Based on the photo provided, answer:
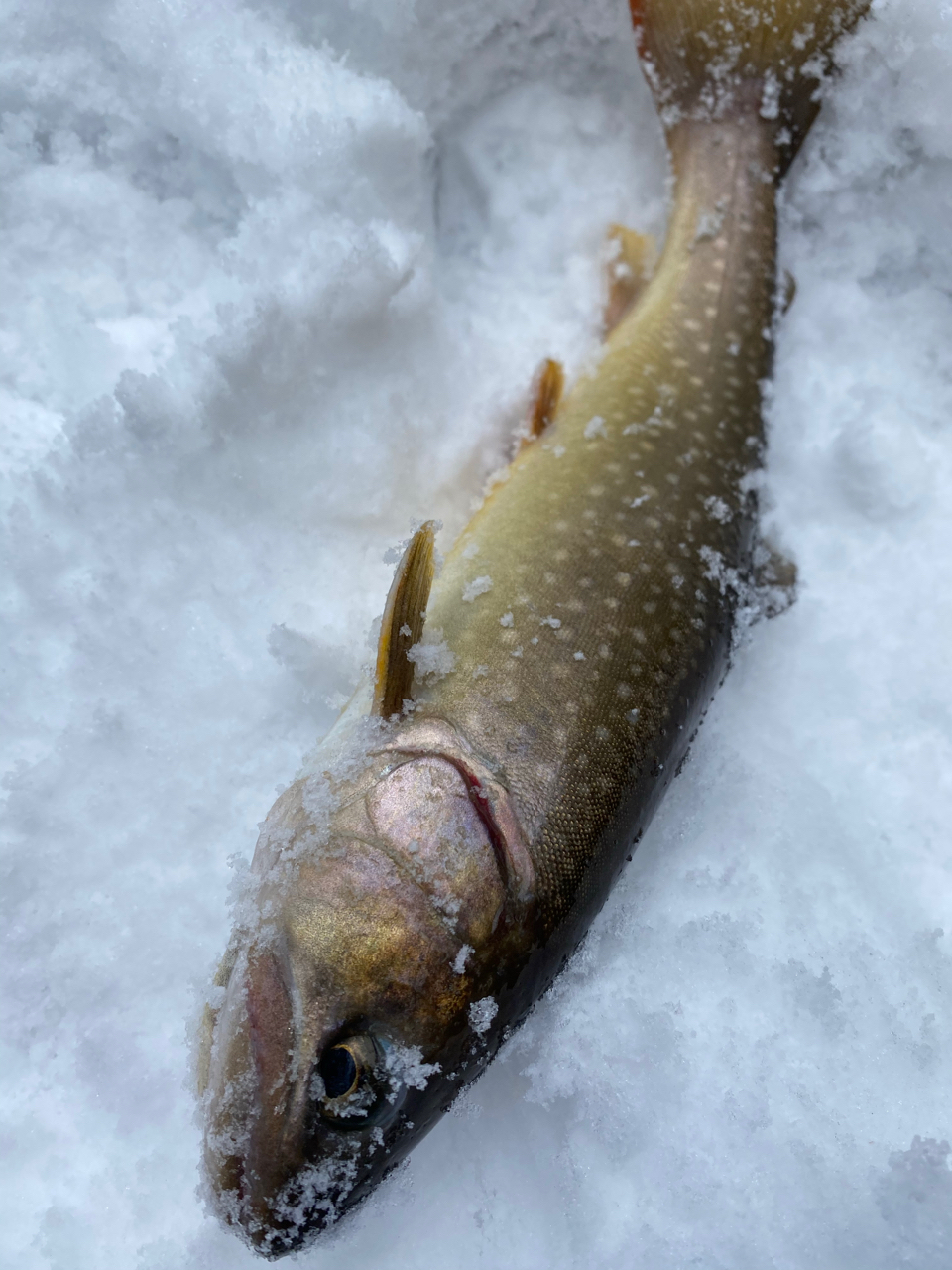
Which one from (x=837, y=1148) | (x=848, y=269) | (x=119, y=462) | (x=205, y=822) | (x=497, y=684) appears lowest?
(x=205, y=822)

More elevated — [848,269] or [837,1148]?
[848,269]

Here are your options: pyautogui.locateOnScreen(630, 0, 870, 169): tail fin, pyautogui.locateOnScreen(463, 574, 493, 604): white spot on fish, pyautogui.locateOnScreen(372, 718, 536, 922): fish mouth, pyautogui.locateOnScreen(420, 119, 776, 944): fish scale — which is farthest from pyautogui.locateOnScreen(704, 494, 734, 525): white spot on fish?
pyautogui.locateOnScreen(630, 0, 870, 169): tail fin

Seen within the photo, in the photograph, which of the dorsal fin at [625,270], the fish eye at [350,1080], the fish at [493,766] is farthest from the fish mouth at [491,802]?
the dorsal fin at [625,270]

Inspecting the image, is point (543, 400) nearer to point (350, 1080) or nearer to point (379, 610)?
point (379, 610)

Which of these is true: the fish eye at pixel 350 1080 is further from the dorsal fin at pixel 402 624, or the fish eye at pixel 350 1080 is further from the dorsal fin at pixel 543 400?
the dorsal fin at pixel 543 400

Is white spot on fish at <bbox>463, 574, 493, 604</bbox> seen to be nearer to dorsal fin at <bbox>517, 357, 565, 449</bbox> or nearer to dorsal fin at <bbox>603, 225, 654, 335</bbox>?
dorsal fin at <bbox>517, 357, 565, 449</bbox>

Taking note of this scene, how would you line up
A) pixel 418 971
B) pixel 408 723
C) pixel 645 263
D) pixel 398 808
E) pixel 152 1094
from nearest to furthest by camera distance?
1. pixel 418 971
2. pixel 398 808
3. pixel 408 723
4. pixel 152 1094
5. pixel 645 263

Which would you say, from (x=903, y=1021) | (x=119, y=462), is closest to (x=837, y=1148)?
(x=903, y=1021)

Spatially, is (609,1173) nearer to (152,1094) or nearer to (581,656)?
(152,1094)
